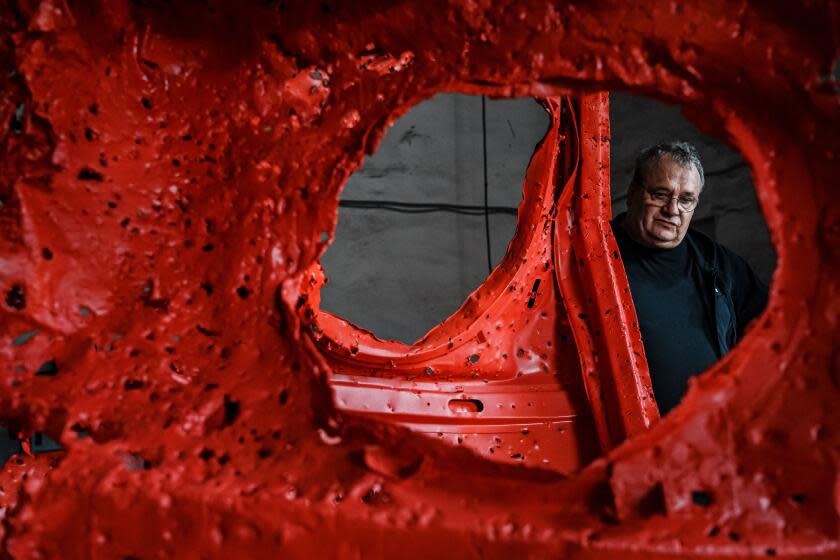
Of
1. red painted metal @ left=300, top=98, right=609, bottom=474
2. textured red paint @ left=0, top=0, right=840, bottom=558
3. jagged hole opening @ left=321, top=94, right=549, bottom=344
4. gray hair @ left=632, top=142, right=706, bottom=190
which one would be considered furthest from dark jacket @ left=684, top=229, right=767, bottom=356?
jagged hole opening @ left=321, top=94, right=549, bottom=344

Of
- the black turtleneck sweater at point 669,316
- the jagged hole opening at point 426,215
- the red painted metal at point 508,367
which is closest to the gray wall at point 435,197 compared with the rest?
the jagged hole opening at point 426,215

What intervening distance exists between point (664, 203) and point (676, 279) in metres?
0.21

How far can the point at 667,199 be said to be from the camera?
1856 mm

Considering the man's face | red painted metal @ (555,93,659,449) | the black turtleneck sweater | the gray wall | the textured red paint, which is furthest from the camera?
the gray wall

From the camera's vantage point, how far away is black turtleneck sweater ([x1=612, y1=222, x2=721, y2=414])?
1.69 m

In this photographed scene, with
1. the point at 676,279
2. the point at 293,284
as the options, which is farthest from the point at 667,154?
the point at 293,284

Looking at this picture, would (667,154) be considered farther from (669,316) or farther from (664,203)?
(669,316)

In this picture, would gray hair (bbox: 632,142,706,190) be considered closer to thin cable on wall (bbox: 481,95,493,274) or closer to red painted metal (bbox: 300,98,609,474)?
red painted metal (bbox: 300,98,609,474)

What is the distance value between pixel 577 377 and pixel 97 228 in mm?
1112

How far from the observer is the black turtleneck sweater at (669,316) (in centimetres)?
169

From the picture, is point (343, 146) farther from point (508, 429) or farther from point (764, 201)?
point (508, 429)

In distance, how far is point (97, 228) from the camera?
78 centimetres

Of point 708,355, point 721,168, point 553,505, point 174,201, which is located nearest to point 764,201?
point 553,505

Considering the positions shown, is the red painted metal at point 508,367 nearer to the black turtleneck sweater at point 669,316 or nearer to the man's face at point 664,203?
the black turtleneck sweater at point 669,316
